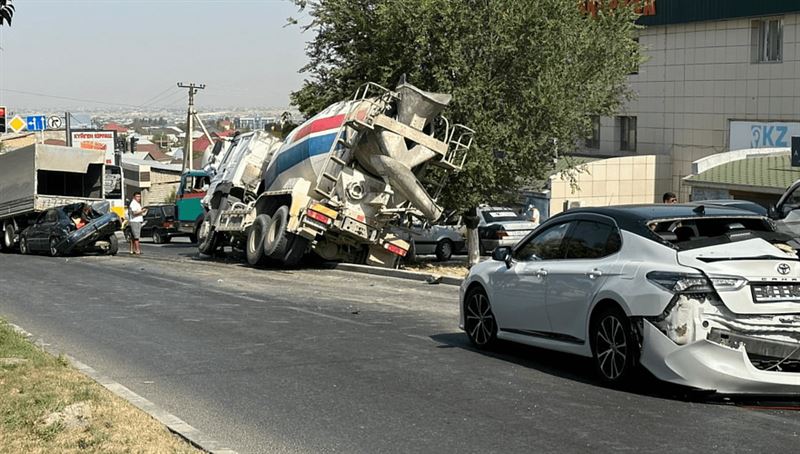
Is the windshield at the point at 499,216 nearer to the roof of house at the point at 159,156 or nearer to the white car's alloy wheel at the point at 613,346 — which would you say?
the white car's alloy wheel at the point at 613,346

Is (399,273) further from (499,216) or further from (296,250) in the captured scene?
(499,216)

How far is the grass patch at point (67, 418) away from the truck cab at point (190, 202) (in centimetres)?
3060

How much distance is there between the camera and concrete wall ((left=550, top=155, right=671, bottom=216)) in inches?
1692

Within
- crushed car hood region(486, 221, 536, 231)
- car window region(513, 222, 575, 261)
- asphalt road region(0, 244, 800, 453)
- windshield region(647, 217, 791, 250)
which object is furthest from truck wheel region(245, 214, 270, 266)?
windshield region(647, 217, 791, 250)

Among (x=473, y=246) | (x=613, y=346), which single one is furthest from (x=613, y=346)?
(x=473, y=246)

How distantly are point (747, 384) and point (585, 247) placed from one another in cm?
206

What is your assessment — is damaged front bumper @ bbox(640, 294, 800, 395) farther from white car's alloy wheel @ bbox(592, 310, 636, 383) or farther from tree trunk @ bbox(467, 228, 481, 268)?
tree trunk @ bbox(467, 228, 481, 268)

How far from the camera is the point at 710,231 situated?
924cm

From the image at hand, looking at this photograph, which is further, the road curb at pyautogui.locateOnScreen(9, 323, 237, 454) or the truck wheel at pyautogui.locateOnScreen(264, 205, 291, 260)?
the truck wheel at pyautogui.locateOnScreen(264, 205, 291, 260)

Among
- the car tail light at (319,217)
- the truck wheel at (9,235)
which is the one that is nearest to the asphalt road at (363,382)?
the car tail light at (319,217)

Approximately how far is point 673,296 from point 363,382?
2.94m

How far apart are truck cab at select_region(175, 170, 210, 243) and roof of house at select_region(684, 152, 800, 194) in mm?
17893

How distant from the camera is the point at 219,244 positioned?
3078 cm

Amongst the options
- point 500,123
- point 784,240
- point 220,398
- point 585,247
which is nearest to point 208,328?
point 220,398
